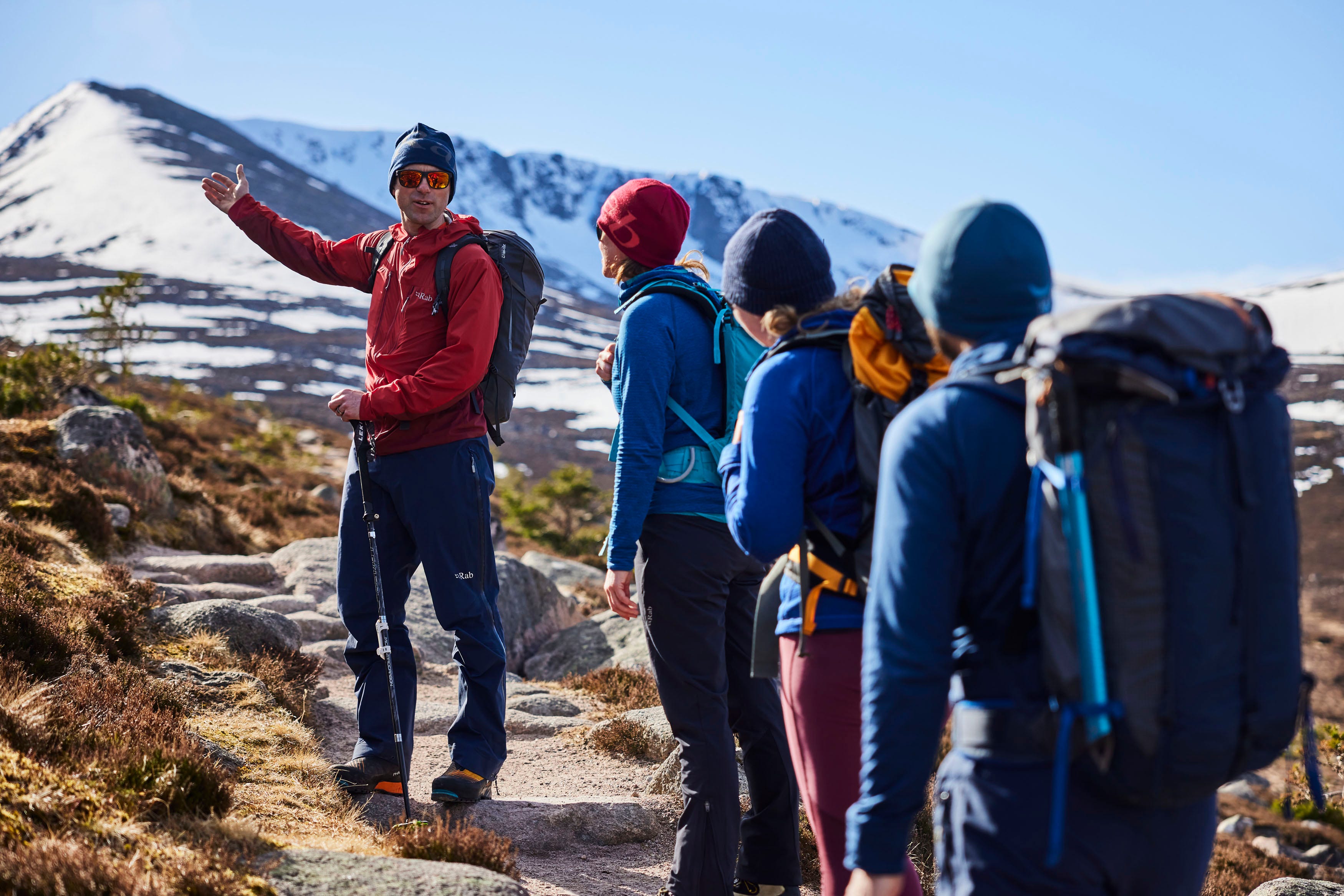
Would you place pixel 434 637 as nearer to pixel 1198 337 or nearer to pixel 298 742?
pixel 298 742

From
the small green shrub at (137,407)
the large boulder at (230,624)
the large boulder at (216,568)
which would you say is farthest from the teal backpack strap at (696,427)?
the small green shrub at (137,407)

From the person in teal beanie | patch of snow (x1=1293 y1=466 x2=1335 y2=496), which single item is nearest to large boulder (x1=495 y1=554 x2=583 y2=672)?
the person in teal beanie

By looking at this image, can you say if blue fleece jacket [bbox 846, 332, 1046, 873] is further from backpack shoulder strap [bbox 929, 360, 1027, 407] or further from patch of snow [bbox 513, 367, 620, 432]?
patch of snow [bbox 513, 367, 620, 432]

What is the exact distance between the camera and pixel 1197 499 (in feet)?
4.98

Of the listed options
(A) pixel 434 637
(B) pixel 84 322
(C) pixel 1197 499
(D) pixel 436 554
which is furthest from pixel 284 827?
(B) pixel 84 322

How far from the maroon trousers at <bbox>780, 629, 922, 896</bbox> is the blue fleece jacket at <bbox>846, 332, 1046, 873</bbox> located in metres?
0.52

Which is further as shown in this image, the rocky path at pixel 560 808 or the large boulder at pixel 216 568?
the large boulder at pixel 216 568

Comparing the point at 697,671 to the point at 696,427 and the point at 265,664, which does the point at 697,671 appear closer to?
the point at 696,427

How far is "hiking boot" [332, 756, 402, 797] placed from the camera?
4168 mm

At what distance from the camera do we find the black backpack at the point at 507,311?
418 centimetres

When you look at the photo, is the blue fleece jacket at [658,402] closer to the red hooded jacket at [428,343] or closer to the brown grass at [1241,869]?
the red hooded jacket at [428,343]

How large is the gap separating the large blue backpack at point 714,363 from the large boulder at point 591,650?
6236mm

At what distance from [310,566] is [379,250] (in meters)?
7.52

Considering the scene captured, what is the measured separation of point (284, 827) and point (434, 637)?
602 centimetres
